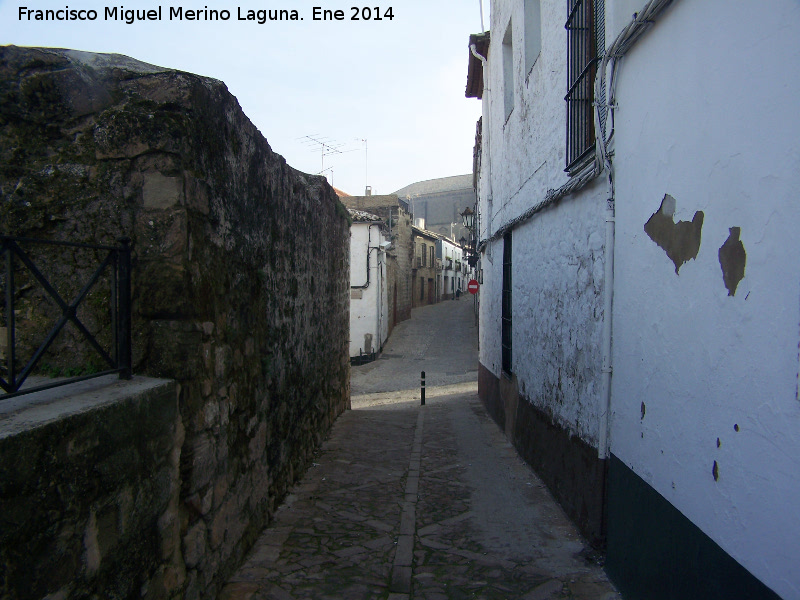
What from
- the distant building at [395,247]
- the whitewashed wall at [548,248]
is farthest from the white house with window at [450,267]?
the whitewashed wall at [548,248]

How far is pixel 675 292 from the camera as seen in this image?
289 centimetres

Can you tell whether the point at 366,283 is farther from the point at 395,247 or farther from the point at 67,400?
the point at 67,400

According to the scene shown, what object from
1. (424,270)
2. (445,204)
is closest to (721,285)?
(424,270)

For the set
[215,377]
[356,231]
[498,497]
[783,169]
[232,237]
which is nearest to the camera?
[783,169]

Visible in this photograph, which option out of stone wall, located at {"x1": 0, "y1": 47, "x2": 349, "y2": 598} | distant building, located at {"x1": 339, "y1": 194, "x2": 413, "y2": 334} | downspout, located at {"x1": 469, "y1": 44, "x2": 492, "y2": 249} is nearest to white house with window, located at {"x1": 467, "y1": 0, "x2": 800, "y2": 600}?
stone wall, located at {"x1": 0, "y1": 47, "x2": 349, "y2": 598}

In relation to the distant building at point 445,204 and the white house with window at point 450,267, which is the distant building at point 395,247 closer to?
the white house with window at point 450,267

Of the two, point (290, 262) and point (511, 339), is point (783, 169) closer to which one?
point (290, 262)

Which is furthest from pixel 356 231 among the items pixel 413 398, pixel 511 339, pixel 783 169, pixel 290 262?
pixel 783 169

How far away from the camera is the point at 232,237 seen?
371 centimetres

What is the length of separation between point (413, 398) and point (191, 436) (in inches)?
413

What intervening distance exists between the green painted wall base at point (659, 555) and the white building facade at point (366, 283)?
16718 mm

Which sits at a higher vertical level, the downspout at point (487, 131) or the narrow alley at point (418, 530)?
the downspout at point (487, 131)

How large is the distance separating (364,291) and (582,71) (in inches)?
638

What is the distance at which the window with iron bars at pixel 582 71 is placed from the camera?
4395mm
